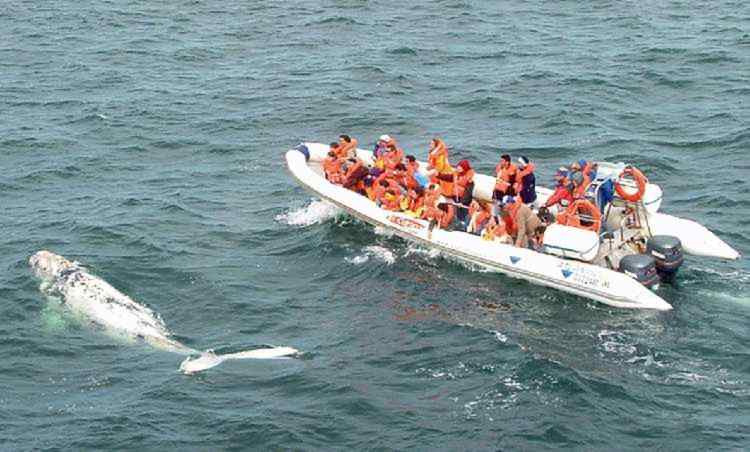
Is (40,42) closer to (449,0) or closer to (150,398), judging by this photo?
(449,0)

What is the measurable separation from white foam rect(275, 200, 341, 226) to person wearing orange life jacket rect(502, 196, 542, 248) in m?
5.21

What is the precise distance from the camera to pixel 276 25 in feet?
155

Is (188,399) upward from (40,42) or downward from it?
downward

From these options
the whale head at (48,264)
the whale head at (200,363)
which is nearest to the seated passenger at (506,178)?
the whale head at (200,363)

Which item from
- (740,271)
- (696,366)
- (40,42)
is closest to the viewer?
(696,366)

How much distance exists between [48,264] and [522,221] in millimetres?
10527

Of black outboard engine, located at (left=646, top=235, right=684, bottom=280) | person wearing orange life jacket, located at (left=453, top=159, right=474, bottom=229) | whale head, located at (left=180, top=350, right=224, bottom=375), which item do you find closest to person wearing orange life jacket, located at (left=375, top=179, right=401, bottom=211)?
person wearing orange life jacket, located at (left=453, top=159, right=474, bottom=229)

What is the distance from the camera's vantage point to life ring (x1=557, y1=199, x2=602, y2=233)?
24750 millimetres

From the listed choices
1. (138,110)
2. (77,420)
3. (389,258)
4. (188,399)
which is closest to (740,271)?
(389,258)

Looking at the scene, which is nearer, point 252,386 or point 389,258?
point 252,386

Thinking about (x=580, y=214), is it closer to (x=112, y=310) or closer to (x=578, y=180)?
(x=578, y=180)

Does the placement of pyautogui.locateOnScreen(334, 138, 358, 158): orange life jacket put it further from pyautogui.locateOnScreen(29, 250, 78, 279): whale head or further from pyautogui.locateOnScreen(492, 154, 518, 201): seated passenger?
pyautogui.locateOnScreen(29, 250, 78, 279): whale head


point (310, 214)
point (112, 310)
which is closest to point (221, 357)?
point (112, 310)

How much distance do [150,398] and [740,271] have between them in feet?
41.1
